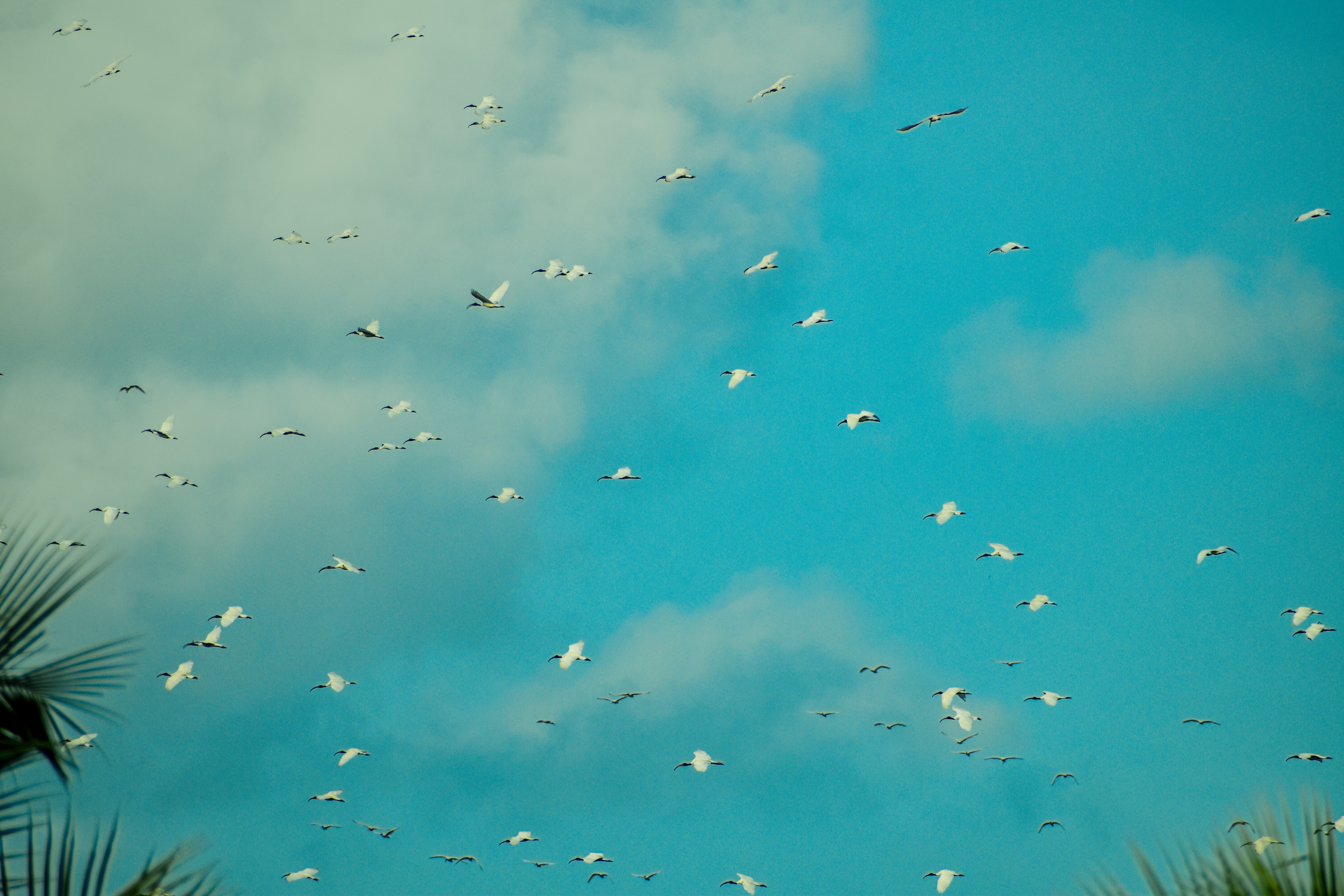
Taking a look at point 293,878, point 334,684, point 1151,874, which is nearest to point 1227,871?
point 1151,874

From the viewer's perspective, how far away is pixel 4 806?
35.5 feet

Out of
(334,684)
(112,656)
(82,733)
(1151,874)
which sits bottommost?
(1151,874)

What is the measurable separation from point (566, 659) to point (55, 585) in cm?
4274

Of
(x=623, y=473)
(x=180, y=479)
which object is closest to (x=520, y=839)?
(x=623, y=473)

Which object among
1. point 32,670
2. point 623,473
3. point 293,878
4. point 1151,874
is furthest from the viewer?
point 293,878

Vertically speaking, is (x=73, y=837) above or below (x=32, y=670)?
below

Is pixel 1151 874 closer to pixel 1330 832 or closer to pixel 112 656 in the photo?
pixel 1330 832

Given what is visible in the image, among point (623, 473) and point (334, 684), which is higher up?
point (623, 473)

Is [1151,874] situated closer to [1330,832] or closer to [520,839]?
[1330,832]

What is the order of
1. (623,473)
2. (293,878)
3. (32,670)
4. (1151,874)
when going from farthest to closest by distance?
(293,878) < (623,473) < (32,670) < (1151,874)

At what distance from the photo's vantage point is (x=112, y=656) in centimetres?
1170

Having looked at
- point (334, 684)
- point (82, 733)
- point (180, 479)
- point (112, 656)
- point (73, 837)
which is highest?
point (180, 479)

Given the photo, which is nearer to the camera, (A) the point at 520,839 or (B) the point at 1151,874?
(B) the point at 1151,874

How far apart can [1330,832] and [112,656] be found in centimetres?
1062
